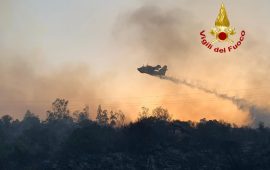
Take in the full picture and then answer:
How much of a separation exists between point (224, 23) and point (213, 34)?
4.00 m

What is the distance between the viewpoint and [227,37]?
4333 inches

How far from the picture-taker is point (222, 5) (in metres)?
108

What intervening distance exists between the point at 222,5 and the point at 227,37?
21.9ft

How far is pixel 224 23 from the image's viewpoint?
112125 mm

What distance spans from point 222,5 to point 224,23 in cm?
509

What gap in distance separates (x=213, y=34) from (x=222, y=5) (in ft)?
20.4

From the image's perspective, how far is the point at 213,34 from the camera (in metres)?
110

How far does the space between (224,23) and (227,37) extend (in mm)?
3746
